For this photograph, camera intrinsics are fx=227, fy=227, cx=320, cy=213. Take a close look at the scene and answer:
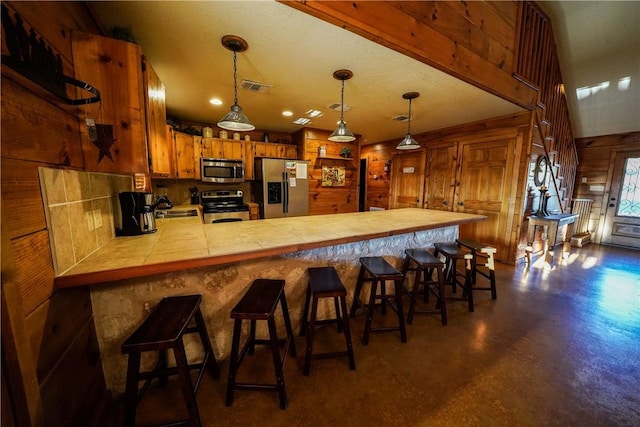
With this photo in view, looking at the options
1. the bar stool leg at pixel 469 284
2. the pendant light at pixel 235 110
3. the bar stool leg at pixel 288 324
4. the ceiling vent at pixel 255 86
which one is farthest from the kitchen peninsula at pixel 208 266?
the ceiling vent at pixel 255 86

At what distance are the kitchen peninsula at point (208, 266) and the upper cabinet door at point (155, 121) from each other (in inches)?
21.5

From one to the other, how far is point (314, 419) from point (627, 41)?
19.6ft

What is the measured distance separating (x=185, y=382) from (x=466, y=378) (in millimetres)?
1753

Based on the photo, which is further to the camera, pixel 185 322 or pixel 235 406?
pixel 235 406

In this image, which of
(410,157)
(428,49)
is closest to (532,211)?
(410,157)

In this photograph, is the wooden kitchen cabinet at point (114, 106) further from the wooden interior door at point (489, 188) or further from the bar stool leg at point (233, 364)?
the wooden interior door at point (489, 188)

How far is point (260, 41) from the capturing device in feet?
6.11

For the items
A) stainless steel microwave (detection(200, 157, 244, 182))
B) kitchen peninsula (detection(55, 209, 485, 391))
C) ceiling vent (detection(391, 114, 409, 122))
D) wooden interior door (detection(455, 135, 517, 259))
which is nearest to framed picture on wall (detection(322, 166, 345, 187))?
ceiling vent (detection(391, 114, 409, 122))

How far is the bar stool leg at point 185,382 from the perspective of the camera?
1077 millimetres

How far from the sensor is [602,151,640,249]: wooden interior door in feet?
15.4

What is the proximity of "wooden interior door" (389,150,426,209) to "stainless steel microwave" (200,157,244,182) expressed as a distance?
3569 mm

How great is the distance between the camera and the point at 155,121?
164 cm

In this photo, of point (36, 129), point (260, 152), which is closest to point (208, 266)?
point (36, 129)

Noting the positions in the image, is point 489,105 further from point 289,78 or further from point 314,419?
point 314,419
